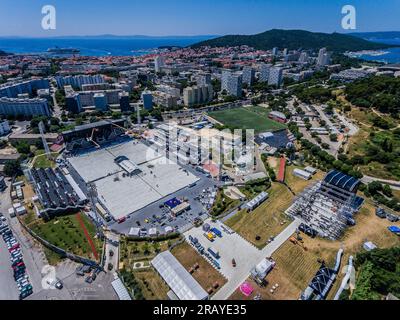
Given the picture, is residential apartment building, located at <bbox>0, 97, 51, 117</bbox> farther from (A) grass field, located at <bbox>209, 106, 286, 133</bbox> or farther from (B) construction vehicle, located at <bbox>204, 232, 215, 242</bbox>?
(B) construction vehicle, located at <bbox>204, 232, 215, 242</bbox>

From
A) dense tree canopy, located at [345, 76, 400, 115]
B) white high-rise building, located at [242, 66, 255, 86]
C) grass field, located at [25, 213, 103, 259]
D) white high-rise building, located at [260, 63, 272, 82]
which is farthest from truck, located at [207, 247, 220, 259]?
white high-rise building, located at [260, 63, 272, 82]

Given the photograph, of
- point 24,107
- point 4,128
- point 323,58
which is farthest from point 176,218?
point 323,58

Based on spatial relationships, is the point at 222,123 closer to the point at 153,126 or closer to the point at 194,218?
the point at 153,126

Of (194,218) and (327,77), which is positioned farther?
(327,77)

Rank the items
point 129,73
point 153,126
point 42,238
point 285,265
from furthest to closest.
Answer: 1. point 129,73
2. point 153,126
3. point 42,238
4. point 285,265

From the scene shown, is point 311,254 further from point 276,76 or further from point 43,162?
point 276,76

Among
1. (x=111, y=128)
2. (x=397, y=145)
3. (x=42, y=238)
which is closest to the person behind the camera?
(x=42, y=238)
